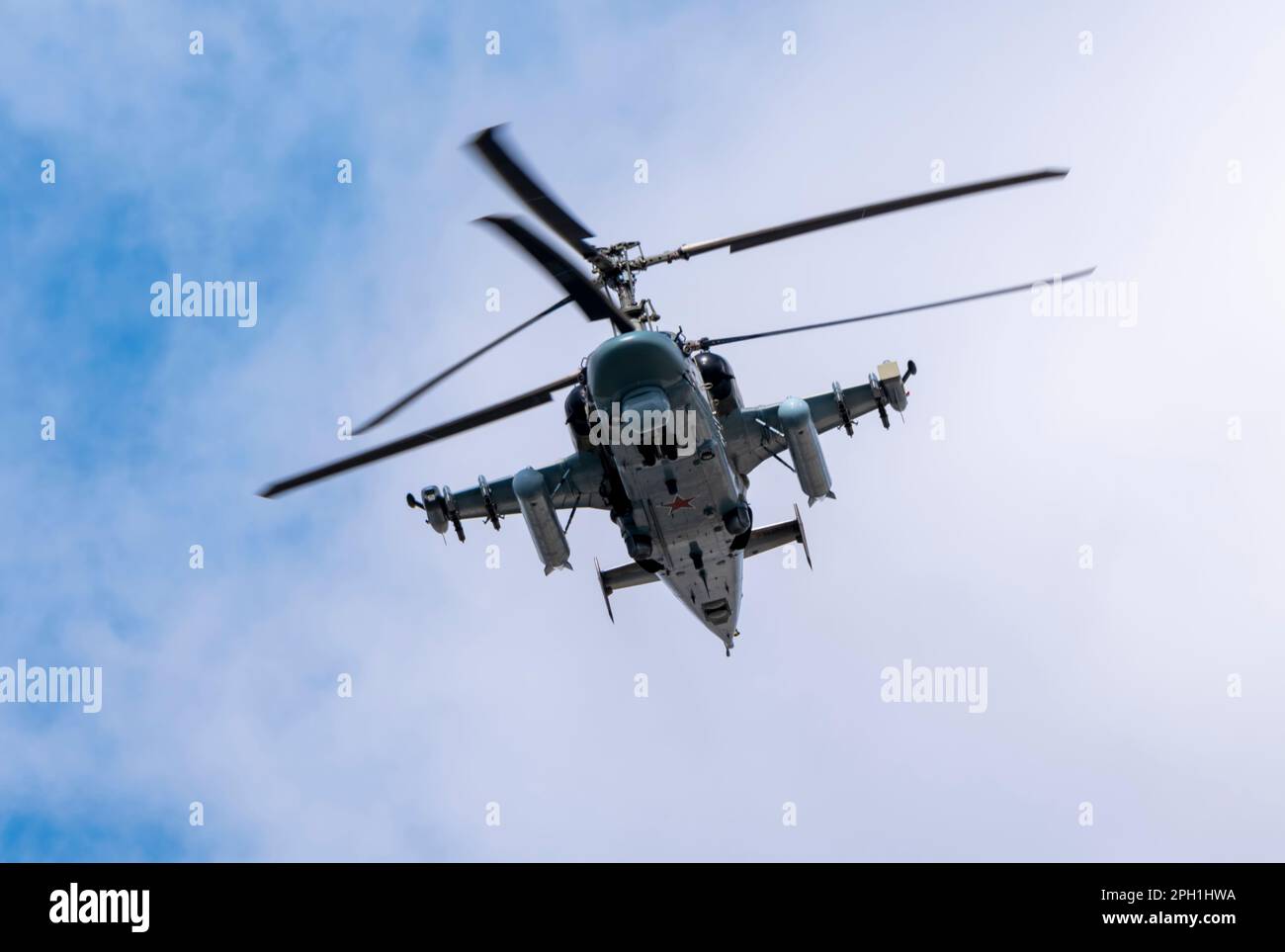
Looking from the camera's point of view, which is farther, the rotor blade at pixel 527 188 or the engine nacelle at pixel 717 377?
the engine nacelle at pixel 717 377

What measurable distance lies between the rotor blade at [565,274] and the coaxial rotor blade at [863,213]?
91.7 inches

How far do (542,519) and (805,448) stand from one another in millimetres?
5437

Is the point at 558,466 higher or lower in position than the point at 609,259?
lower

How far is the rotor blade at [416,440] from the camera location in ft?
81.1

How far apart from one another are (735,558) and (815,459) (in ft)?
10.0

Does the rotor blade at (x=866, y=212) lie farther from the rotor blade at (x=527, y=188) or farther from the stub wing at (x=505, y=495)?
the stub wing at (x=505, y=495)

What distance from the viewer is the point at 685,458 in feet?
85.4

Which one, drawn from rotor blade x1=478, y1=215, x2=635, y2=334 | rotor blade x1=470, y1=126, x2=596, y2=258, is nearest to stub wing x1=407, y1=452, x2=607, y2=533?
rotor blade x1=478, y1=215, x2=635, y2=334

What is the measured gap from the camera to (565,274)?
71.0ft

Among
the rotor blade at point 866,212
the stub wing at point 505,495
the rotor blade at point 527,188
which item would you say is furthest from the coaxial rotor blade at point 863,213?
the stub wing at point 505,495

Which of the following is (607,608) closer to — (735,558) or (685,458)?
(735,558)

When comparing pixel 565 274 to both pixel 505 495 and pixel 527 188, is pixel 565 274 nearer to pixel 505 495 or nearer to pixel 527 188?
pixel 527 188

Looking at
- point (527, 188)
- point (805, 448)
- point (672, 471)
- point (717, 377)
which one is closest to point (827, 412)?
point (805, 448)
